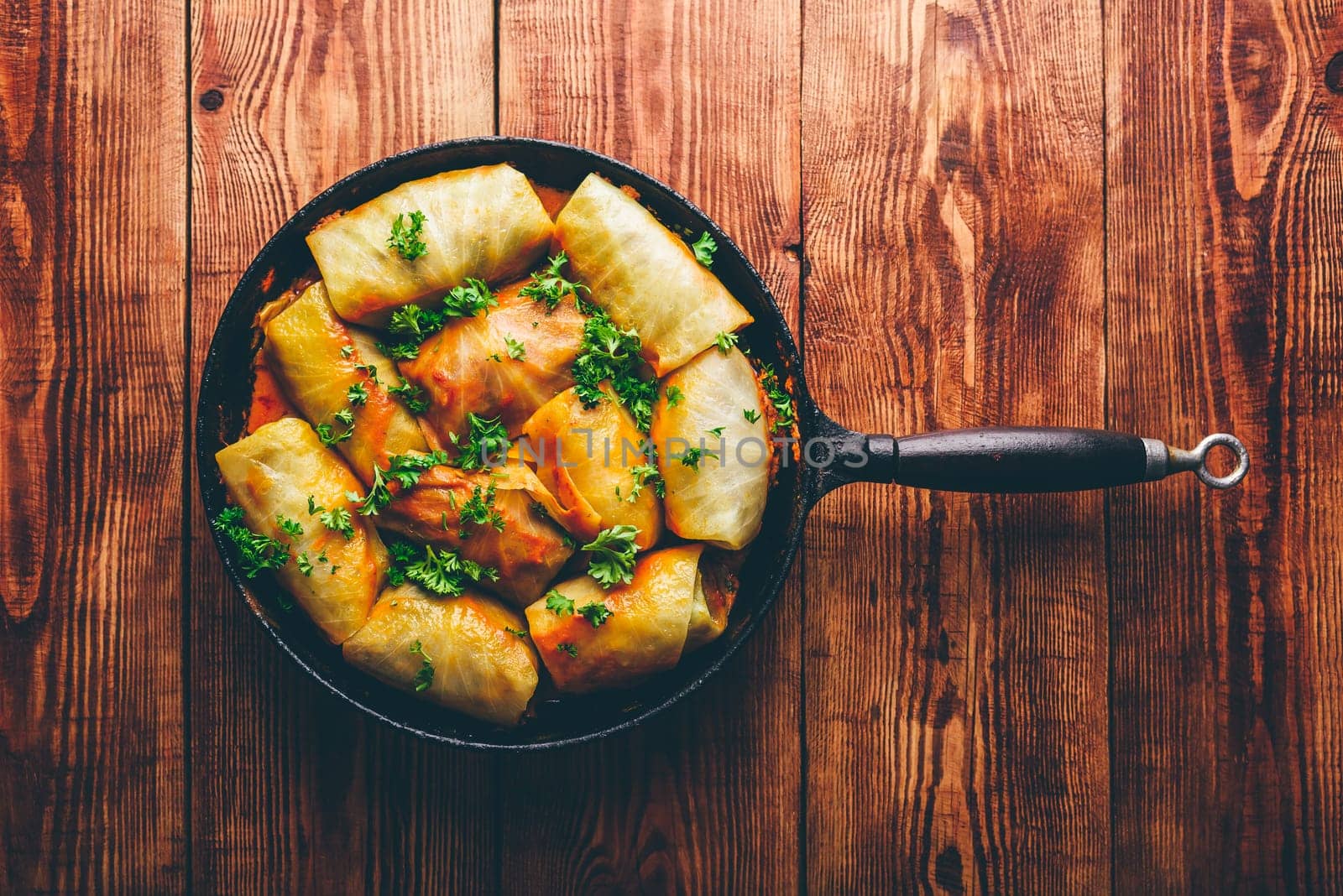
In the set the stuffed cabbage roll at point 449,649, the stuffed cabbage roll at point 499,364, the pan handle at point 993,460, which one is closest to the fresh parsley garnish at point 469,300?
the stuffed cabbage roll at point 499,364

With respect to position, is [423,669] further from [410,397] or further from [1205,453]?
[1205,453]

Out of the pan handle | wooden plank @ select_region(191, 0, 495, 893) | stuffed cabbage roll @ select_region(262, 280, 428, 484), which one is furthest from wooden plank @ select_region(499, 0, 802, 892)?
stuffed cabbage roll @ select_region(262, 280, 428, 484)

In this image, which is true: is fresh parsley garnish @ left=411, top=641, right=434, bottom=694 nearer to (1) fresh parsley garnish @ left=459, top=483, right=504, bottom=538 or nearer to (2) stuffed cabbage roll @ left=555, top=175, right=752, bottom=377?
(1) fresh parsley garnish @ left=459, top=483, right=504, bottom=538

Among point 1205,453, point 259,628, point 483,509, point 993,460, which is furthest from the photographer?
point 259,628

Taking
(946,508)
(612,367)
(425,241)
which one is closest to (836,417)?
(946,508)

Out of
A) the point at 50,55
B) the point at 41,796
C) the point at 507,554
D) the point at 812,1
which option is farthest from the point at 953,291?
the point at 41,796

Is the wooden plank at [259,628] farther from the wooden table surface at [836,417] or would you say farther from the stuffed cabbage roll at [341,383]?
the stuffed cabbage roll at [341,383]
